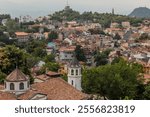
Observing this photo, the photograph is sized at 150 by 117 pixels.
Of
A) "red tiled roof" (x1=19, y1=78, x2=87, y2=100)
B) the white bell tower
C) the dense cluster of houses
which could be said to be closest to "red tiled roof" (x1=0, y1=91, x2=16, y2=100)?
the dense cluster of houses

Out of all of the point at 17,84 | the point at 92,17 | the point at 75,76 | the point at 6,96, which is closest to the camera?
A: the point at 6,96

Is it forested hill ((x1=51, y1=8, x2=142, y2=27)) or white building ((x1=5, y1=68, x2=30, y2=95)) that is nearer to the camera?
white building ((x1=5, y1=68, x2=30, y2=95))

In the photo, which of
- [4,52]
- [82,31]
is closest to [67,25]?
[82,31]

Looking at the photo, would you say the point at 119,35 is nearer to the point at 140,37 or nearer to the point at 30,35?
the point at 140,37

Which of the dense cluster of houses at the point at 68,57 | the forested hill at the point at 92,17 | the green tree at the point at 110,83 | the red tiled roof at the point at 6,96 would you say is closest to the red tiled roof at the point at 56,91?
the dense cluster of houses at the point at 68,57

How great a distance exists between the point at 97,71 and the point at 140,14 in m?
116

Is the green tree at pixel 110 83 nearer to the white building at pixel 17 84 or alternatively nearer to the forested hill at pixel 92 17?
the white building at pixel 17 84

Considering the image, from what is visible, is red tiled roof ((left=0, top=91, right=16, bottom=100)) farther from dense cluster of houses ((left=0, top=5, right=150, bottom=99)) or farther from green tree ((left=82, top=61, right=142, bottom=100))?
green tree ((left=82, top=61, right=142, bottom=100))

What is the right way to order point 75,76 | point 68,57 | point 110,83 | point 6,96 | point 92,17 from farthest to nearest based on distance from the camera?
point 92,17, point 68,57, point 75,76, point 110,83, point 6,96

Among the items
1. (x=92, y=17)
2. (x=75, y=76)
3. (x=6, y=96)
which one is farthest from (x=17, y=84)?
(x=92, y=17)

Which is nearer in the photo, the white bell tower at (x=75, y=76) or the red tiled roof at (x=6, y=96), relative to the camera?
the red tiled roof at (x=6, y=96)

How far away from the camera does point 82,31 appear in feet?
194

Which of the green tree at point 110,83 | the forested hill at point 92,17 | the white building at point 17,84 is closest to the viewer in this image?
the white building at point 17,84

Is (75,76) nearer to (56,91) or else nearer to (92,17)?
(56,91)
